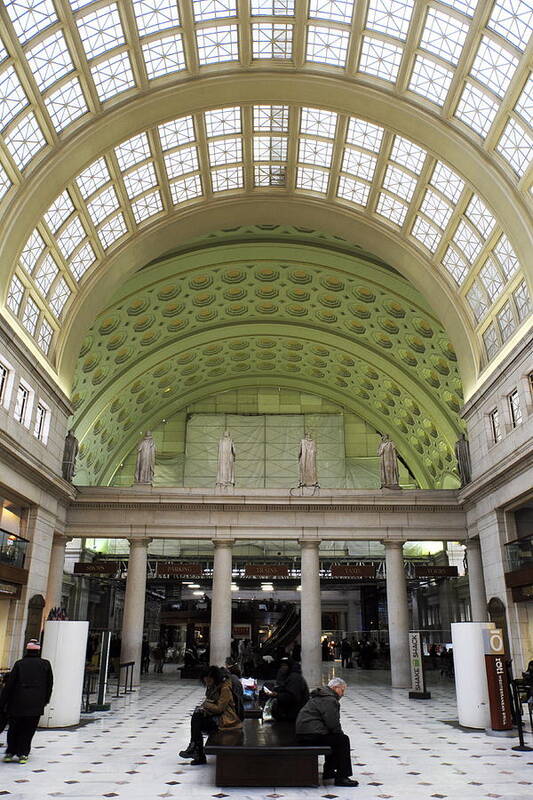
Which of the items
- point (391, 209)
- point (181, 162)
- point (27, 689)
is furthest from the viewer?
point (391, 209)

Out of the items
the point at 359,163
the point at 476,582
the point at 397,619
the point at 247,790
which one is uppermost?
the point at 359,163

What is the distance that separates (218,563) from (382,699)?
8873mm

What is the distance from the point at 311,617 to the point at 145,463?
9860 millimetres

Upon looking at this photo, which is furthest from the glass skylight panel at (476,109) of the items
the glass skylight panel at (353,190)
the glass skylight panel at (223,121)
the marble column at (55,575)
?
the marble column at (55,575)

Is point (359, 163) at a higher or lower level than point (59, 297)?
higher

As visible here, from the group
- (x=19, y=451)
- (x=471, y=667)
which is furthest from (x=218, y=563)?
(x=471, y=667)

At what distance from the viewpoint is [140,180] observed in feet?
78.7

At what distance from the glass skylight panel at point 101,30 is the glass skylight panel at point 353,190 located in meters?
10.1

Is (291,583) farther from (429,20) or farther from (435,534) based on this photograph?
(429,20)

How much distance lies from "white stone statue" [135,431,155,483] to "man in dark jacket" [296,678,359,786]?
20378 mm

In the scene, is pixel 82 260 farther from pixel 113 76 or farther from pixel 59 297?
pixel 113 76

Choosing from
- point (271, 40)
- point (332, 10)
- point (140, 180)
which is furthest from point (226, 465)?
point (332, 10)

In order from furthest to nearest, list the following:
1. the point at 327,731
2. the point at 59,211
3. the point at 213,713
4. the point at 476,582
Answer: the point at 476,582, the point at 59,211, the point at 213,713, the point at 327,731

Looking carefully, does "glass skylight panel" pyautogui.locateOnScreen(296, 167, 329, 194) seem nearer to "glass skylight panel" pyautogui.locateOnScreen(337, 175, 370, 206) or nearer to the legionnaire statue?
"glass skylight panel" pyautogui.locateOnScreen(337, 175, 370, 206)
